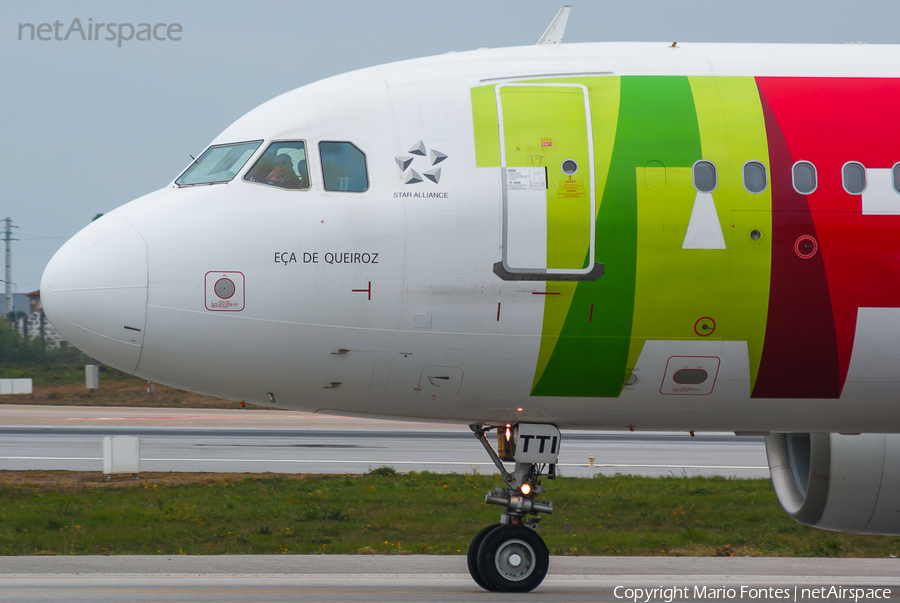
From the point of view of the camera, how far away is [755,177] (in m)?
8.46

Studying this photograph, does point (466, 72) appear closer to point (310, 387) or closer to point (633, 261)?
point (633, 261)

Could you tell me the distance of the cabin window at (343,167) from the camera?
27.5 feet

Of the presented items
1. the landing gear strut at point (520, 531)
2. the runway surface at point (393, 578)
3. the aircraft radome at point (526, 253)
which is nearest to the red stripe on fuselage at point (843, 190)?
the aircraft radome at point (526, 253)

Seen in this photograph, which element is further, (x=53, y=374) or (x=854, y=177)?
(x=53, y=374)

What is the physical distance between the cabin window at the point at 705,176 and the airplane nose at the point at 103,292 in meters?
4.91

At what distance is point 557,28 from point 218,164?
3691mm

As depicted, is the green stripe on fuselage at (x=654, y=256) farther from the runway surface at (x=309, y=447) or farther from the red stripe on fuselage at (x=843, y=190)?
the runway surface at (x=309, y=447)

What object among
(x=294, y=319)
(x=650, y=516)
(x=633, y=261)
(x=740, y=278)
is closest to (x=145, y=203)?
(x=294, y=319)

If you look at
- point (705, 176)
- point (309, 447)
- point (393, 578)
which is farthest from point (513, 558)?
point (309, 447)

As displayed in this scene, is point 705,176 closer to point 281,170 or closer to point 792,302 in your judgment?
point 792,302

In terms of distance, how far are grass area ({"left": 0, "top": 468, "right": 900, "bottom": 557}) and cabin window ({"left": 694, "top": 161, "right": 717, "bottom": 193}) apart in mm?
7229

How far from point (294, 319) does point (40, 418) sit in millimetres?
32965

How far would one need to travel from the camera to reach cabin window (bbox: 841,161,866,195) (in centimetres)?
849

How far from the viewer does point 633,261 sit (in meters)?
8.30
